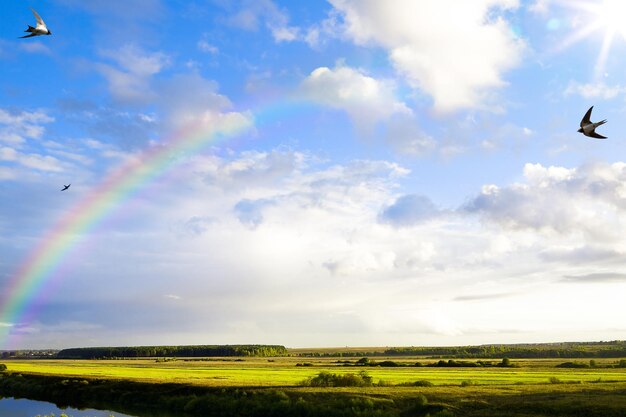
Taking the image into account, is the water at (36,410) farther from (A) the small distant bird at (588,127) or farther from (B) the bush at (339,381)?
(A) the small distant bird at (588,127)

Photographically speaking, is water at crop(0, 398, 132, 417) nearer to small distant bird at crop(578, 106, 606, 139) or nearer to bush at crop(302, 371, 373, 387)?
bush at crop(302, 371, 373, 387)

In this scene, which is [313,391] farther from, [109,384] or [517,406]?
[109,384]

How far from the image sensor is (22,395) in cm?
8612

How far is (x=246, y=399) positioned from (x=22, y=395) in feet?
167

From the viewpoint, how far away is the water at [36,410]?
6197 cm

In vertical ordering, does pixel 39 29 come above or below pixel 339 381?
above

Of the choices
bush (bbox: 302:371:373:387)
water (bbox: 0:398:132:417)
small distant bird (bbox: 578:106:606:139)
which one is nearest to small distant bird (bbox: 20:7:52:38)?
small distant bird (bbox: 578:106:606:139)

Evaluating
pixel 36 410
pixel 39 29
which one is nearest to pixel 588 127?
pixel 39 29

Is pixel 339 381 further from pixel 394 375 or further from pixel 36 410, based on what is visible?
pixel 36 410

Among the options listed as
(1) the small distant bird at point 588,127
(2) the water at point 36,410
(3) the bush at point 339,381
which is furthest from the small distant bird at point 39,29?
(3) the bush at point 339,381

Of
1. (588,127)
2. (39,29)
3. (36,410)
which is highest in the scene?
(39,29)

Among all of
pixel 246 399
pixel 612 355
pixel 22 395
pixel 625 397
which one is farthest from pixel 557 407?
pixel 612 355

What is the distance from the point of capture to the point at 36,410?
6756 cm

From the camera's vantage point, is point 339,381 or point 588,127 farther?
point 339,381
